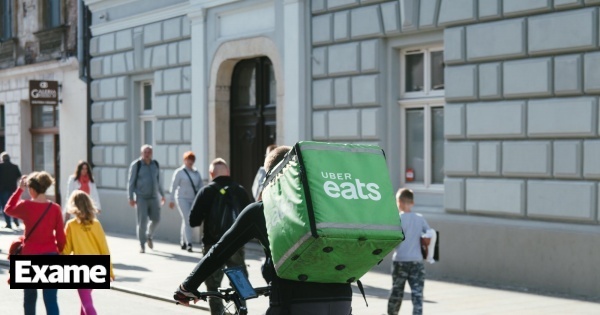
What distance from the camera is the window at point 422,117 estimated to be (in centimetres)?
1443

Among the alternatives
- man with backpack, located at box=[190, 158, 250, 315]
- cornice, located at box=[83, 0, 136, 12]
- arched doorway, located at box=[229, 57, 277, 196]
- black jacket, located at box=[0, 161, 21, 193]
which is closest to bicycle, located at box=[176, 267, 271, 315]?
man with backpack, located at box=[190, 158, 250, 315]

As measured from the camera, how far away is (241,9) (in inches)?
710

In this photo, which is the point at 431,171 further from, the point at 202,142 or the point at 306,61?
the point at 202,142

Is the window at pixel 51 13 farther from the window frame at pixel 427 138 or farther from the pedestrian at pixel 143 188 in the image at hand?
the window frame at pixel 427 138

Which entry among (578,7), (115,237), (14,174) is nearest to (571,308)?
(578,7)

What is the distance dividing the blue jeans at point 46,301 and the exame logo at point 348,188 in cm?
526

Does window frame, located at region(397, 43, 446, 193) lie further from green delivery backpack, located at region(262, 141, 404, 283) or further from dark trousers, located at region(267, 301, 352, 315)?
green delivery backpack, located at region(262, 141, 404, 283)

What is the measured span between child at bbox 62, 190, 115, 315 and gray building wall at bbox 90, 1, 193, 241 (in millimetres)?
10443

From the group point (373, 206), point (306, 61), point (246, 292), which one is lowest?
point (246, 292)

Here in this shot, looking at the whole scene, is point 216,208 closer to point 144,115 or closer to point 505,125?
point 505,125

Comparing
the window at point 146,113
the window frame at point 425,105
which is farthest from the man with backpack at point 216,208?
the window at point 146,113

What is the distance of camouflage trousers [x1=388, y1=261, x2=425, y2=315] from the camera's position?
9.49 meters

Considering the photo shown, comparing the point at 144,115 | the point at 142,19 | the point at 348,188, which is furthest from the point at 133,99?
the point at 348,188

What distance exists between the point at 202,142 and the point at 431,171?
5.78m
